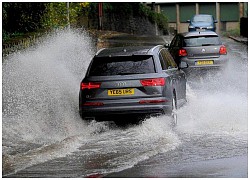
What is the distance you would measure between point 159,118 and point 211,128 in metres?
1.00

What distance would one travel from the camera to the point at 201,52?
23.0m

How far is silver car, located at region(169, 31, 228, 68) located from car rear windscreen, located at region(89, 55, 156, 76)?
912cm

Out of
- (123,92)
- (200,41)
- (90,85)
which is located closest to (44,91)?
(90,85)

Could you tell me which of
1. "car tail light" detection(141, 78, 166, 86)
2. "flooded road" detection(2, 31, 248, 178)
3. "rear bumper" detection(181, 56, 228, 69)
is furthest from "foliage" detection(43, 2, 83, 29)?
"car tail light" detection(141, 78, 166, 86)

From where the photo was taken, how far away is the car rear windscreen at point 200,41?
2331 centimetres

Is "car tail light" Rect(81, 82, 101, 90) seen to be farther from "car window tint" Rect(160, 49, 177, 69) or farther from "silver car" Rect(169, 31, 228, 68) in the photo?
"silver car" Rect(169, 31, 228, 68)

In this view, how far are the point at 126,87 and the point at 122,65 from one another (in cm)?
49

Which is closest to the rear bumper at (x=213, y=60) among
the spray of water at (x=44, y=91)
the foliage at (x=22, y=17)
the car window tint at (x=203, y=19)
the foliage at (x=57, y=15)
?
the spray of water at (x=44, y=91)

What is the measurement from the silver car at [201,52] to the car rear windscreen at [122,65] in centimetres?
912

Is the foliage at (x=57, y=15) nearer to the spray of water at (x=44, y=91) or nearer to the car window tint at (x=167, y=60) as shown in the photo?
the spray of water at (x=44, y=91)

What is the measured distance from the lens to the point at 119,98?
13461mm

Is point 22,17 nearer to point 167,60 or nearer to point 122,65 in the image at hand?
point 167,60

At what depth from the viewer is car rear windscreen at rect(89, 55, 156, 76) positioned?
44.7ft

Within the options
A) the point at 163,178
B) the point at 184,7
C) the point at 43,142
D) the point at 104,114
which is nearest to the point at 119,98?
the point at 104,114
